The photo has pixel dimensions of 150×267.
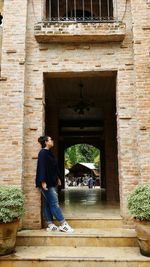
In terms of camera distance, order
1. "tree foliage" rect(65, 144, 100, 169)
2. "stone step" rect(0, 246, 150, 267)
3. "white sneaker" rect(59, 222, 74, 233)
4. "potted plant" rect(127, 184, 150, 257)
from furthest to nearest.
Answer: "tree foliage" rect(65, 144, 100, 169) → "white sneaker" rect(59, 222, 74, 233) → "potted plant" rect(127, 184, 150, 257) → "stone step" rect(0, 246, 150, 267)

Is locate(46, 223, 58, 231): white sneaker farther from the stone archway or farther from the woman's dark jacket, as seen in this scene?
the stone archway

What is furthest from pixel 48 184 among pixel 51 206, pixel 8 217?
pixel 8 217

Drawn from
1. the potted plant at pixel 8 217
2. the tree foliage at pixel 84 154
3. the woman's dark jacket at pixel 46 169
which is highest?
the tree foliage at pixel 84 154

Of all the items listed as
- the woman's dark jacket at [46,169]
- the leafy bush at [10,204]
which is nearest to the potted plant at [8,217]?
the leafy bush at [10,204]

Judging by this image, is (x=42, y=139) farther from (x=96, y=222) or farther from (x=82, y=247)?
(x=82, y=247)

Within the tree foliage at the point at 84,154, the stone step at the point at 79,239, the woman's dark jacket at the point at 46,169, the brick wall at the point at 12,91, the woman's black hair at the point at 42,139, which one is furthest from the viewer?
the tree foliage at the point at 84,154

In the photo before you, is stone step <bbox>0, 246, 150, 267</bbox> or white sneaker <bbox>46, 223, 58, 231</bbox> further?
white sneaker <bbox>46, 223, 58, 231</bbox>

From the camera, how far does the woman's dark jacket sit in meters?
5.83

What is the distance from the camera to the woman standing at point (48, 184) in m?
5.81

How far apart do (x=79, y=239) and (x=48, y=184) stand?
1.25 metres

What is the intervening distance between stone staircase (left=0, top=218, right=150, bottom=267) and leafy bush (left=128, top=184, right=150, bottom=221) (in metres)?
0.67

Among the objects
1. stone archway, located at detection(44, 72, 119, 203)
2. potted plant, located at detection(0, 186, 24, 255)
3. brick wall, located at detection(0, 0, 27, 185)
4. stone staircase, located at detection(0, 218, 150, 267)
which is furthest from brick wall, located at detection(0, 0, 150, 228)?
stone archway, located at detection(44, 72, 119, 203)

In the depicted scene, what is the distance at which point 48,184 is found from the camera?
235 inches

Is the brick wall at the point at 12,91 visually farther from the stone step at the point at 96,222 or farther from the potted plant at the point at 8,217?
the stone step at the point at 96,222
